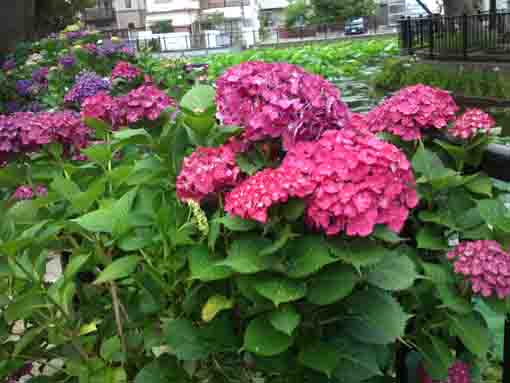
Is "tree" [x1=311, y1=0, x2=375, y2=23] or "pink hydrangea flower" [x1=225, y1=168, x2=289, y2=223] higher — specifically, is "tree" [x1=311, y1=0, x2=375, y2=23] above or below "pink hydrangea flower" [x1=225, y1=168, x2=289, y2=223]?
above

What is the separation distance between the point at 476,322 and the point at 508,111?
403 inches

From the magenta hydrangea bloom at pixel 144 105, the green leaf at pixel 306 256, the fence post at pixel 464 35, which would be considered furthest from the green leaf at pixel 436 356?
the fence post at pixel 464 35

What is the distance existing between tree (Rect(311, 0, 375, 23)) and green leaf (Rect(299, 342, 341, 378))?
53.4 m

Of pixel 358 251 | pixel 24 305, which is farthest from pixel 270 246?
pixel 24 305

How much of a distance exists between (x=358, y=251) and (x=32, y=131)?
1.27m

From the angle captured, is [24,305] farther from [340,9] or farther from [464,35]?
[340,9]

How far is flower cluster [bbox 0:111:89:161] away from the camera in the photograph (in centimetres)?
206

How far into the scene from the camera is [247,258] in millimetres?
1266

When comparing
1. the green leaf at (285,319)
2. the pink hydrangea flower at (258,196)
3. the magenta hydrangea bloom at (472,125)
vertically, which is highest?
the magenta hydrangea bloom at (472,125)

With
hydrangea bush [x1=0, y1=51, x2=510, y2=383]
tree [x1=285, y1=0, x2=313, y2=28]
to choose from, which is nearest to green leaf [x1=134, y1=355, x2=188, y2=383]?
hydrangea bush [x1=0, y1=51, x2=510, y2=383]

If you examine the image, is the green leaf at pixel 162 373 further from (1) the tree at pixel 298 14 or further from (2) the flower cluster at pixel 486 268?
(1) the tree at pixel 298 14

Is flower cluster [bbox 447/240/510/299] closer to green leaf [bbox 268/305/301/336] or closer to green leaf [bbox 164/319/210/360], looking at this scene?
green leaf [bbox 268/305/301/336]

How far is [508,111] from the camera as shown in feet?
35.6

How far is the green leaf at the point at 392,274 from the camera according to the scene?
1.31 metres
